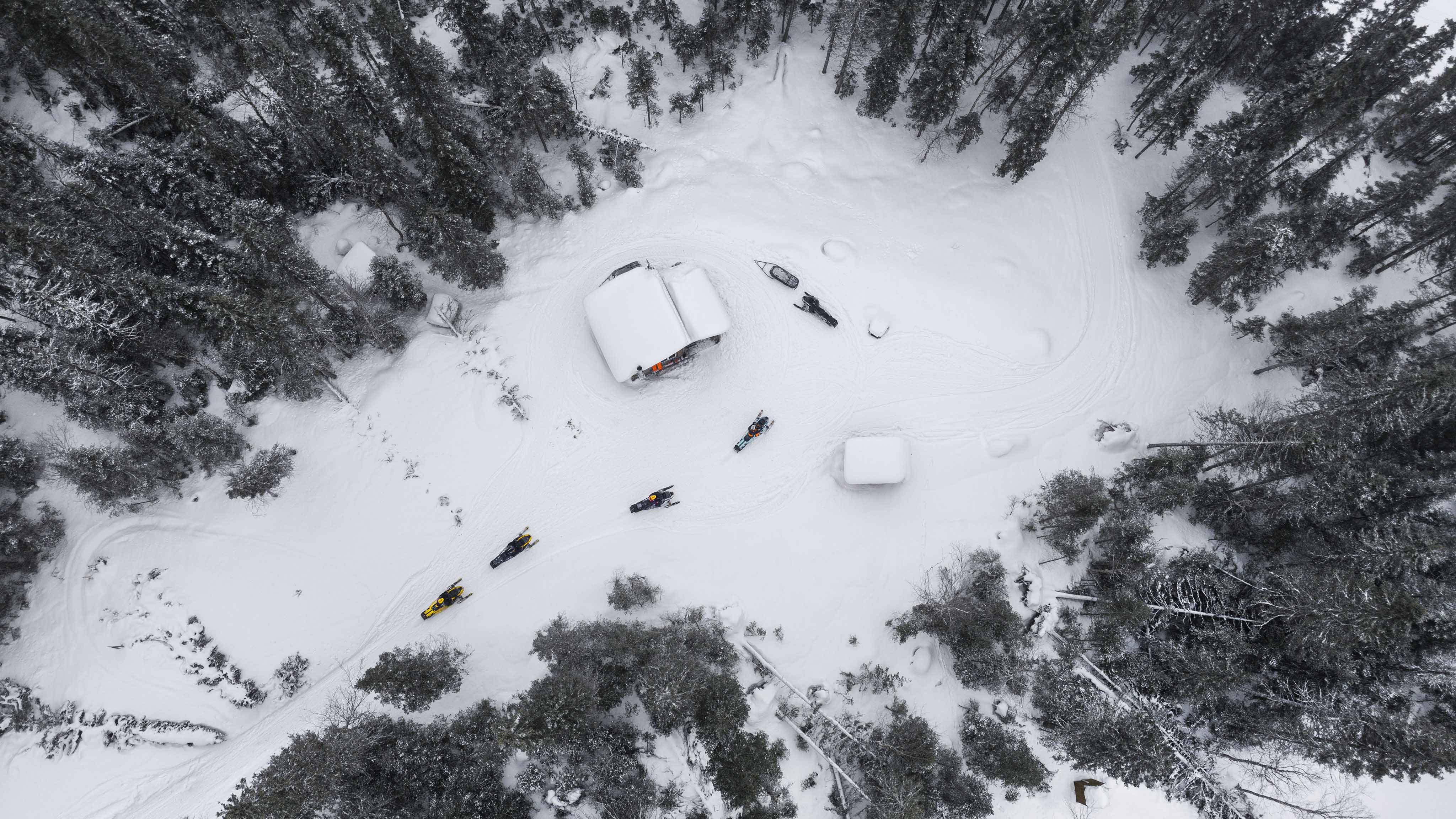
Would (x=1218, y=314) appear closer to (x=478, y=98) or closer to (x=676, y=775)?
(x=676, y=775)

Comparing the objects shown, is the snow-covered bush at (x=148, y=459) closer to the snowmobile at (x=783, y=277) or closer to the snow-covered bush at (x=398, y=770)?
the snow-covered bush at (x=398, y=770)

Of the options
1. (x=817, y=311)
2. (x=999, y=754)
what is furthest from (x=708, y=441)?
(x=999, y=754)

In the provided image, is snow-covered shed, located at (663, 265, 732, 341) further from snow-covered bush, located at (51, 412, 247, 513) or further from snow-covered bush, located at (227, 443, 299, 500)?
snow-covered bush, located at (51, 412, 247, 513)

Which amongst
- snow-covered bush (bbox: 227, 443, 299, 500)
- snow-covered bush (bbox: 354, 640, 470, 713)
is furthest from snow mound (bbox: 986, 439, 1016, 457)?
snow-covered bush (bbox: 227, 443, 299, 500)

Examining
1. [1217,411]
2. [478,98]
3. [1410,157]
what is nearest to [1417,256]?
[1410,157]

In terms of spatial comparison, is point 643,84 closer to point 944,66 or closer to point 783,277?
point 783,277
